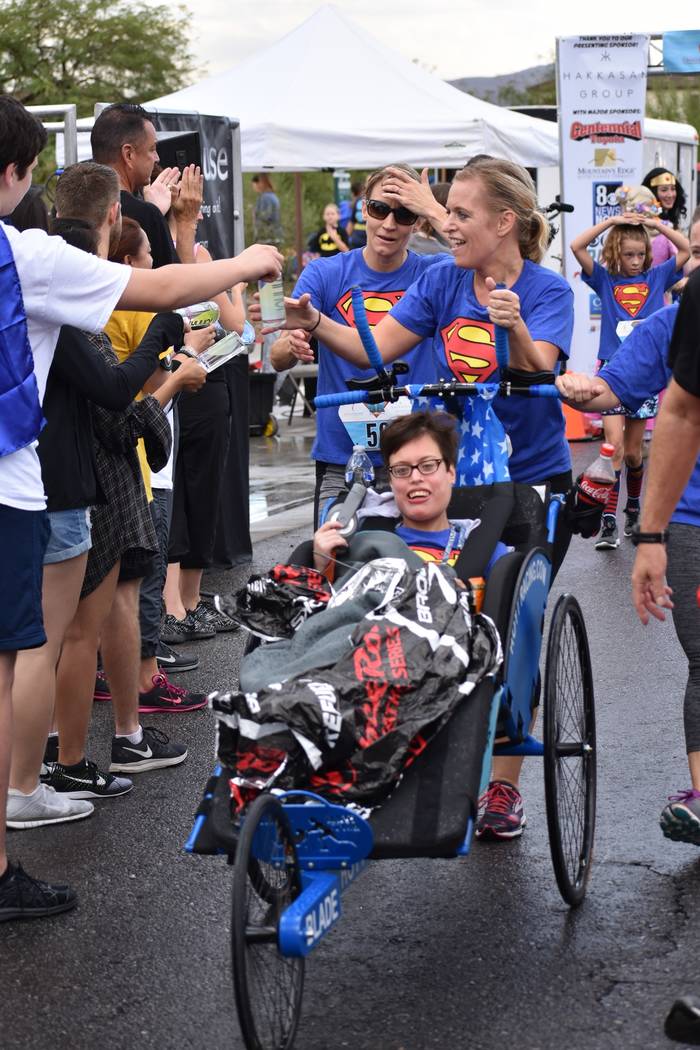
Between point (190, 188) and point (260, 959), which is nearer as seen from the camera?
point (260, 959)

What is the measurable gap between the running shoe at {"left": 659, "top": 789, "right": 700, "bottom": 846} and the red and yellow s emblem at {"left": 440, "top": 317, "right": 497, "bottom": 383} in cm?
140

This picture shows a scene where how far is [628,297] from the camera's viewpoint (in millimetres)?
10414

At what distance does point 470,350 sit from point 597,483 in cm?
63

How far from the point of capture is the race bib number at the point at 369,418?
15.0 ft

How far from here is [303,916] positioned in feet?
9.93

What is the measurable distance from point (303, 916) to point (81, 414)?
2.18 metres


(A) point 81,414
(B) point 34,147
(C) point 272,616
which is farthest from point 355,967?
(B) point 34,147

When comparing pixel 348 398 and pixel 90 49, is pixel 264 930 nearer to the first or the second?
pixel 348 398

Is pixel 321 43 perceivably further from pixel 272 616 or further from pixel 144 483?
pixel 272 616

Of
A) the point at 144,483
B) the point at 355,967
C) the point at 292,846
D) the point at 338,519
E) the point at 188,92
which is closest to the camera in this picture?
the point at 292,846

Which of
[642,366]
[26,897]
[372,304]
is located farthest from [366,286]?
[26,897]

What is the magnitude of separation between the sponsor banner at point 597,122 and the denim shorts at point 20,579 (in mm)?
10577

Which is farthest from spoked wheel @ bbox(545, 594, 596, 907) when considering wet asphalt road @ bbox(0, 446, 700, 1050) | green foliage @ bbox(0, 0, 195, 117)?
green foliage @ bbox(0, 0, 195, 117)

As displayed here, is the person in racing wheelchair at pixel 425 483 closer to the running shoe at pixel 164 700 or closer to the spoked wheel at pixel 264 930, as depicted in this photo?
the spoked wheel at pixel 264 930
